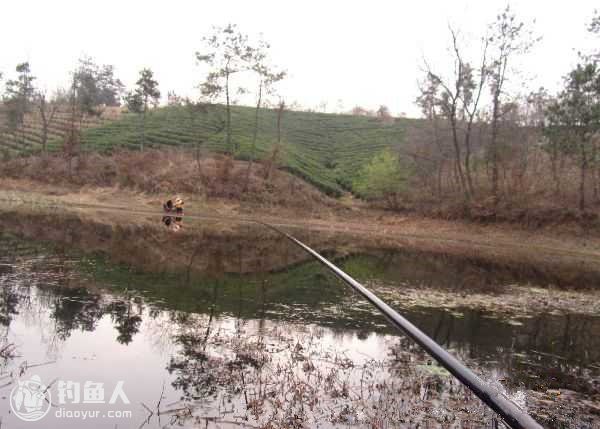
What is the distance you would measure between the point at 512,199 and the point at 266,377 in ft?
85.0

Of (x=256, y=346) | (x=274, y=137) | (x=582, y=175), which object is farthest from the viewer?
(x=274, y=137)

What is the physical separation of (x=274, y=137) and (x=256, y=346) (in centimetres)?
4735

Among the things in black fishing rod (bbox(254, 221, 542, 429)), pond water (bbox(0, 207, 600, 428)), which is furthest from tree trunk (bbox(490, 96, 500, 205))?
black fishing rod (bbox(254, 221, 542, 429))

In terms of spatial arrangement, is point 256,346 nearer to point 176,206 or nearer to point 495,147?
point 176,206

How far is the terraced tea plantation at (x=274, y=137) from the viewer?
41.3m

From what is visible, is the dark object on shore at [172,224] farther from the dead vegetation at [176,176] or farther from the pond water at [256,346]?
the dead vegetation at [176,176]

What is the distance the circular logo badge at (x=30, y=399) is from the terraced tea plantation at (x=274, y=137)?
32.3 metres

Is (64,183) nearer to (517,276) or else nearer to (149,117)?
(149,117)

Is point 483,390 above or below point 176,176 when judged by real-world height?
above

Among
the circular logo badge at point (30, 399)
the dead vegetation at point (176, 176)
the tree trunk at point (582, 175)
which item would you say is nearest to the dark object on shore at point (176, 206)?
the dead vegetation at point (176, 176)

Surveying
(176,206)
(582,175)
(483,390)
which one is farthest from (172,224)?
(582,175)

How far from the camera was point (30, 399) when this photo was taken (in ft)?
11.5

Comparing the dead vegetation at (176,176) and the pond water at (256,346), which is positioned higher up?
the dead vegetation at (176,176)

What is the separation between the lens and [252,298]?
303 inches
